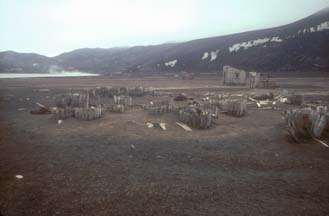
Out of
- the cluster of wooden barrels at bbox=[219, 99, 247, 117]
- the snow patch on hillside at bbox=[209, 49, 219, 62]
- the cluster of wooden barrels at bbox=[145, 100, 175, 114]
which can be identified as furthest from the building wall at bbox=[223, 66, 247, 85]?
the snow patch on hillside at bbox=[209, 49, 219, 62]

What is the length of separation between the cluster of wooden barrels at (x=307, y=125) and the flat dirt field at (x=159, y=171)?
42 centimetres

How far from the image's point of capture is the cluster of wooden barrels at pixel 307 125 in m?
9.50

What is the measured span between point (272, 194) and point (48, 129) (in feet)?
30.9

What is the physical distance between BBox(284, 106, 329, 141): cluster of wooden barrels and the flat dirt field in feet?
1.38

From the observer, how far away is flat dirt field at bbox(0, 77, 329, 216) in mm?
5137

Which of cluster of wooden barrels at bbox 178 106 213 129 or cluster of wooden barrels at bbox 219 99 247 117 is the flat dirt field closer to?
cluster of wooden barrels at bbox 178 106 213 129

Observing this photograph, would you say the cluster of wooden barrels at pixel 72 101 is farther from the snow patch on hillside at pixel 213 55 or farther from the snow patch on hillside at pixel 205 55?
the snow patch on hillside at pixel 205 55

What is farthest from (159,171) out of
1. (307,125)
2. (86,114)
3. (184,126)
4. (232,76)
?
(232,76)

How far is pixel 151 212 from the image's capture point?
491cm

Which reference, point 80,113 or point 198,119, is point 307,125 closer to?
point 198,119

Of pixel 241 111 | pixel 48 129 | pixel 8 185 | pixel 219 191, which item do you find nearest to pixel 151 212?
pixel 219 191

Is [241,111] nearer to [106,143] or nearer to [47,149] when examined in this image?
[106,143]

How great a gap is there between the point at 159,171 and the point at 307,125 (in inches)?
242

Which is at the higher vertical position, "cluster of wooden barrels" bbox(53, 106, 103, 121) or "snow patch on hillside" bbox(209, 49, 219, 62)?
"snow patch on hillside" bbox(209, 49, 219, 62)
